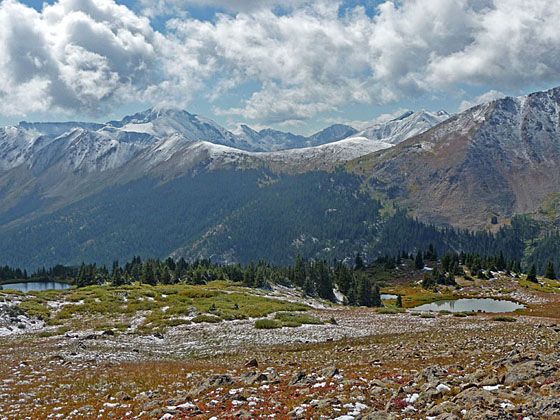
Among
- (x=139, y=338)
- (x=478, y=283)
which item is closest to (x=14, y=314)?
(x=139, y=338)

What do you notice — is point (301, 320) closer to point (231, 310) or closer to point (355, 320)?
point (355, 320)

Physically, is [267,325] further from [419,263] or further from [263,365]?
[419,263]

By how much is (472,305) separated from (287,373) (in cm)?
10434

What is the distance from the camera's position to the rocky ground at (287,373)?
1633 centimetres

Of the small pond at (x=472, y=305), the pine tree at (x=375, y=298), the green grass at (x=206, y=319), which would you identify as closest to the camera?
the green grass at (x=206, y=319)

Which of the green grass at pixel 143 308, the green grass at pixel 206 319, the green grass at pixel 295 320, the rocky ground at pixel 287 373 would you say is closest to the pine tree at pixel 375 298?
the green grass at pixel 143 308

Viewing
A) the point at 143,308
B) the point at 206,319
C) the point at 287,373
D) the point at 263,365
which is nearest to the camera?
the point at 287,373

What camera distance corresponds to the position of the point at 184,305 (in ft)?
219

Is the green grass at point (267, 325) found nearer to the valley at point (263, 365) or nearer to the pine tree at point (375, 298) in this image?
the valley at point (263, 365)

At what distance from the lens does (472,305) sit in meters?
117

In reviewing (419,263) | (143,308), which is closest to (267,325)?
(143,308)

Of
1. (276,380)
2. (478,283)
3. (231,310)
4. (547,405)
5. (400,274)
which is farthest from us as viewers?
(400,274)

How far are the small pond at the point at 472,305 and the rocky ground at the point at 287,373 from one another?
2543 inches

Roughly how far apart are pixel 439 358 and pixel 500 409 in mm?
15078
